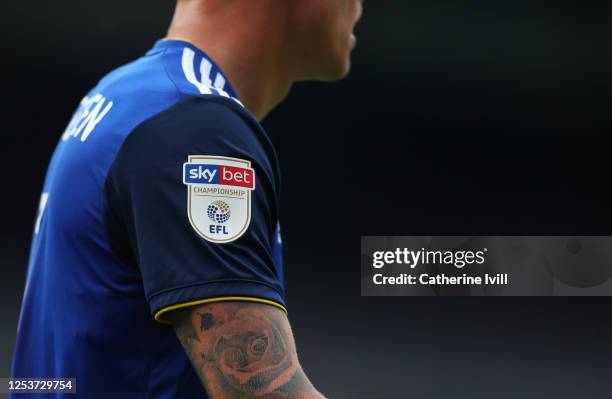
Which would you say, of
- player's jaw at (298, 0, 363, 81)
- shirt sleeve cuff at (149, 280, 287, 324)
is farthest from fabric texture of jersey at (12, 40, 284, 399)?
player's jaw at (298, 0, 363, 81)

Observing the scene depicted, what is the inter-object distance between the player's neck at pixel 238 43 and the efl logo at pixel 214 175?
0.79 feet

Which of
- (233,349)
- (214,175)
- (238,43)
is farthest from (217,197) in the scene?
(238,43)

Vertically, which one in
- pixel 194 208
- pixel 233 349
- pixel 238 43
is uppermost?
pixel 238 43

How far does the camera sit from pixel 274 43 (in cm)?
93

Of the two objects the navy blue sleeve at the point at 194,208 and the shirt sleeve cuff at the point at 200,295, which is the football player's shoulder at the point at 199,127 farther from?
the shirt sleeve cuff at the point at 200,295

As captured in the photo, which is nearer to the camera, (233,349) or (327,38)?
(233,349)

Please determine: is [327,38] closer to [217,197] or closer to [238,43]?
[238,43]

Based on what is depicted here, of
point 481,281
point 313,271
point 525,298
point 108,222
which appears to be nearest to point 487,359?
point 525,298

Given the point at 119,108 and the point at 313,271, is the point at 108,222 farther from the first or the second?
the point at 313,271

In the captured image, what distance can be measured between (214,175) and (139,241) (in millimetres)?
79

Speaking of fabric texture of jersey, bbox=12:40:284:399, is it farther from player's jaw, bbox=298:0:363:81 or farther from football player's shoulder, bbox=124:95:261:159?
player's jaw, bbox=298:0:363:81

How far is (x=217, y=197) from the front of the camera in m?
0.66

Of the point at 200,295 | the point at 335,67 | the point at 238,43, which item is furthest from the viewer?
the point at 335,67

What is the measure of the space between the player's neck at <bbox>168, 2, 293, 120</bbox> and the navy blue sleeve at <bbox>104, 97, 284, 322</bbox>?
0.20 metres
